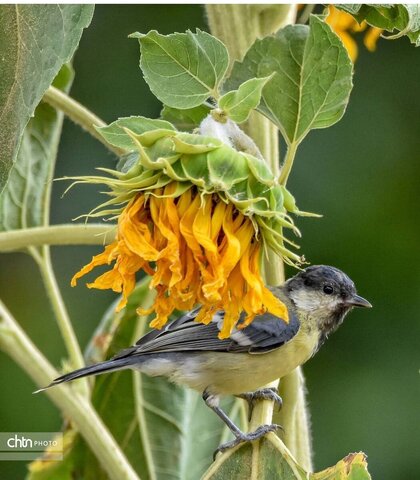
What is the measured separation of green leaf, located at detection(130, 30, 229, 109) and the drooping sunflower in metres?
0.06

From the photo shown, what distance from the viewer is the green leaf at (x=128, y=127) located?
1.08m

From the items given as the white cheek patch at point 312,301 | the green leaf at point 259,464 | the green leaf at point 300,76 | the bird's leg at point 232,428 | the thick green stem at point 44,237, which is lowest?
the green leaf at point 259,464

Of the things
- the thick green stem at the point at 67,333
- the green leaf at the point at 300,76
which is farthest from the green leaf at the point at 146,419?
the green leaf at the point at 300,76

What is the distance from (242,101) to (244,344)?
794 mm

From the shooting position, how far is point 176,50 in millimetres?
1123

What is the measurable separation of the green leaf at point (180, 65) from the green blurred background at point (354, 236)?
1870 millimetres

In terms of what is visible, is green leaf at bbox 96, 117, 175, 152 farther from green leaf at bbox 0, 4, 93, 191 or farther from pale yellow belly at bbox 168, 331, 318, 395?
pale yellow belly at bbox 168, 331, 318, 395

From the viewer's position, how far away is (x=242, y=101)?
108cm

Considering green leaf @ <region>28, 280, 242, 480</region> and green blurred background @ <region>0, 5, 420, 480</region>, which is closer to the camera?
green leaf @ <region>28, 280, 242, 480</region>

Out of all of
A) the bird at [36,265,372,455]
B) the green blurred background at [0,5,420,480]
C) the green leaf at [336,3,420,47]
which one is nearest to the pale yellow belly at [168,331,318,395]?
the bird at [36,265,372,455]

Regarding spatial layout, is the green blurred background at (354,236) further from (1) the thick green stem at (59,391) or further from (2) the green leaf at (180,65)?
(2) the green leaf at (180,65)

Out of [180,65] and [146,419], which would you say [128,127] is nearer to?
[180,65]

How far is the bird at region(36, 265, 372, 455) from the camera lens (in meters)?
1.74

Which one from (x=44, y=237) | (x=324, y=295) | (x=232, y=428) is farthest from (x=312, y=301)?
(x=44, y=237)
